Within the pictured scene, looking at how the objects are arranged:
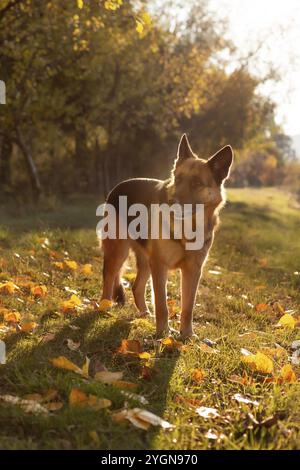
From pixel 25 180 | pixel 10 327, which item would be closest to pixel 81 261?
pixel 10 327

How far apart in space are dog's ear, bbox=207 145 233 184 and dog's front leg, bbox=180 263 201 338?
97 cm

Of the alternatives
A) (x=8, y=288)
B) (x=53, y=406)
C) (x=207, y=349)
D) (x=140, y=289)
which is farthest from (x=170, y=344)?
(x=8, y=288)

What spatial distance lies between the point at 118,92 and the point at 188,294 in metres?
21.4

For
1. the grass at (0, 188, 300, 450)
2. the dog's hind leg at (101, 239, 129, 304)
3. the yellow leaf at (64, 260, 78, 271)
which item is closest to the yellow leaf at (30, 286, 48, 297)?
the grass at (0, 188, 300, 450)

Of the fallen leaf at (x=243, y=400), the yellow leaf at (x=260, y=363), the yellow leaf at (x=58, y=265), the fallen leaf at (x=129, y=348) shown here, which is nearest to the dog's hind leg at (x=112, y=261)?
the yellow leaf at (x=58, y=265)

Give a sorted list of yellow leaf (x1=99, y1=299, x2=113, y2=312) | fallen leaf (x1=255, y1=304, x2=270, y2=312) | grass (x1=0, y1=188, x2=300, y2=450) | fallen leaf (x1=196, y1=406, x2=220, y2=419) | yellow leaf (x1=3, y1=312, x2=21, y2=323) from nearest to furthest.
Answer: grass (x1=0, y1=188, x2=300, y2=450)
fallen leaf (x1=196, y1=406, x2=220, y2=419)
yellow leaf (x1=3, y1=312, x2=21, y2=323)
yellow leaf (x1=99, y1=299, x2=113, y2=312)
fallen leaf (x1=255, y1=304, x2=270, y2=312)

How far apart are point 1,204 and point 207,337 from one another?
625 inches

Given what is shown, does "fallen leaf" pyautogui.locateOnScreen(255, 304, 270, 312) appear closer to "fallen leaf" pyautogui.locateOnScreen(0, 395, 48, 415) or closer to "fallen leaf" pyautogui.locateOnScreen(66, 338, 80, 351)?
"fallen leaf" pyautogui.locateOnScreen(66, 338, 80, 351)

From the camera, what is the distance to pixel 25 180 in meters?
28.2

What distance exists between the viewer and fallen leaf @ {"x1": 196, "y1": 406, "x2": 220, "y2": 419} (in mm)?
3535

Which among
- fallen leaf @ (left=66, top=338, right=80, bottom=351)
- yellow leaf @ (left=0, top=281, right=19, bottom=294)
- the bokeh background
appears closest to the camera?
fallen leaf @ (left=66, top=338, right=80, bottom=351)

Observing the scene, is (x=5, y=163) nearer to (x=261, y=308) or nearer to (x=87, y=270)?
(x=87, y=270)
